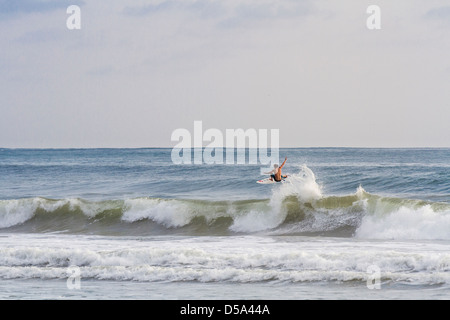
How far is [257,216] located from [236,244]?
4.75m

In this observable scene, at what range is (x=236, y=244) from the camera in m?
15.7

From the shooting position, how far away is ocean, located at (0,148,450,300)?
10.7 meters

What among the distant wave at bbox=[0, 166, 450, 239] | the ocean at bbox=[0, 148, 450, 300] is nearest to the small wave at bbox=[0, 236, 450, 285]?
the ocean at bbox=[0, 148, 450, 300]

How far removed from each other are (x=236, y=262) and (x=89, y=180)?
94.2 feet

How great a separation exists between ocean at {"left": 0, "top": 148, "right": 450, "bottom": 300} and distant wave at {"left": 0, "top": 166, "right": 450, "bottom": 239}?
0.04 metres

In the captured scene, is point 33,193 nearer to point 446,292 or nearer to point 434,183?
point 434,183

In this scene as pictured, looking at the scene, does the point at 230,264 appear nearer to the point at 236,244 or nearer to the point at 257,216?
the point at 236,244

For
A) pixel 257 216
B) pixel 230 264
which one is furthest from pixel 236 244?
pixel 257 216

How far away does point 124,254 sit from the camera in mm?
13289

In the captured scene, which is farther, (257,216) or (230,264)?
(257,216)

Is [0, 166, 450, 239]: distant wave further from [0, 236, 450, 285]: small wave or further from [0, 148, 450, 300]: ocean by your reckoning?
[0, 236, 450, 285]: small wave

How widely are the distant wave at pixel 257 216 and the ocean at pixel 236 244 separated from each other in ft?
0.14

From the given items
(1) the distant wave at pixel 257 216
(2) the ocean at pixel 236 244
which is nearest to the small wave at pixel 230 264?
(2) the ocean at pixel 236 244

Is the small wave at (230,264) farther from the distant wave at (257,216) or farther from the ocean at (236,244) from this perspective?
the distant wave at (257,216)
